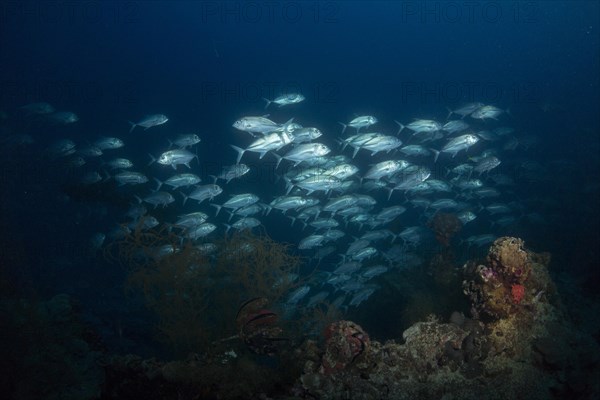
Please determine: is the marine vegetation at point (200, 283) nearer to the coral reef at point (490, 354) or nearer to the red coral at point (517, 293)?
the coral reef at point (490, 354)

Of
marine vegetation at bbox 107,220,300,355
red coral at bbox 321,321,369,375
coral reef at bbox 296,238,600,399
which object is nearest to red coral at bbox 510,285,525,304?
coral reef at bbox 296,238,600,399

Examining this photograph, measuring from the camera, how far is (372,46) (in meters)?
145

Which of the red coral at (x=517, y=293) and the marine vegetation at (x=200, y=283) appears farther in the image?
the marine vegetation at (x=200, y=283)

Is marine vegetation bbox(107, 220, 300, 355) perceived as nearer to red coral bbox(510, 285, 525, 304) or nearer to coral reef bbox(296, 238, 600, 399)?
coral reef bbox(296, 238, 600, 399)

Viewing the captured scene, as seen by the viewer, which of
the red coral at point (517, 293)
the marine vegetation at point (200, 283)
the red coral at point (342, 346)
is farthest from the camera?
the marine vegetation at point (200, 283)

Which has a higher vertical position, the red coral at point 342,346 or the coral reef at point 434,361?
the red coral at point 342,346

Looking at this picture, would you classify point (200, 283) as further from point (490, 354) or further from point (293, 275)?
point (490, 354)

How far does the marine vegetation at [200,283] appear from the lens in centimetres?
716

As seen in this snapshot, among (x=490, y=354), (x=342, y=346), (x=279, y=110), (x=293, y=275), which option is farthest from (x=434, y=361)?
(x=279, y=110)

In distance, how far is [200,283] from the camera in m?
7.66

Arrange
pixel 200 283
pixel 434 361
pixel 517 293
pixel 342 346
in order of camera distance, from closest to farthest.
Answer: pixel 342 346
pixel 434 361
pixel 517 293
pixel 200 283

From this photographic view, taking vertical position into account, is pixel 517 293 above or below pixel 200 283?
above

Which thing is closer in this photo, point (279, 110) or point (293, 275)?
→ point (293, 275)

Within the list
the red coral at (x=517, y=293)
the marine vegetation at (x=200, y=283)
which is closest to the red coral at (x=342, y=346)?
the red coral at (x=517, y=293)
